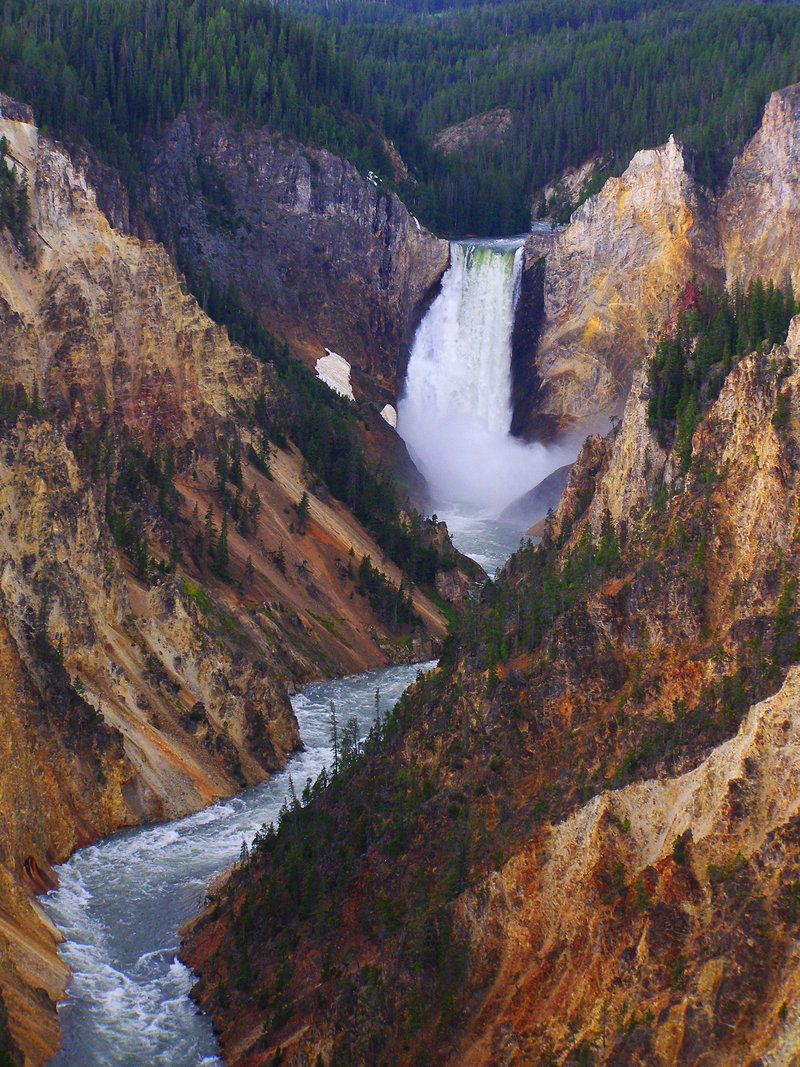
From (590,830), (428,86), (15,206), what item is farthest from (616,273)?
(590,830)

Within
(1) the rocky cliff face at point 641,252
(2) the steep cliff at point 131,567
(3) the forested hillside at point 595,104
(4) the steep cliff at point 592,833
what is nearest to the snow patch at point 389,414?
(1) the rocky cliff face at point 641,252

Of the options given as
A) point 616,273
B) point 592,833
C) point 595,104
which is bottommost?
point 592,833

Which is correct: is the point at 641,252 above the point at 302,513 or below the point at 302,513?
above

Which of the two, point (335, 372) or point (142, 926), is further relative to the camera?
point (335, 372)

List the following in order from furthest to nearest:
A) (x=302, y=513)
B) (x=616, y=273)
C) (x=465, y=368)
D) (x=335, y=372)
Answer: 1. (x=465, y=368)
2. (x=616, y=273)
3. (x=335, y=372)
4. (x=302, y=513)

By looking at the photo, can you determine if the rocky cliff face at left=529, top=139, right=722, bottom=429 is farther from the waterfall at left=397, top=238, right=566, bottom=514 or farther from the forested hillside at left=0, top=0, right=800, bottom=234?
the waterfall at left=397, top=238, right=566, bottom=514

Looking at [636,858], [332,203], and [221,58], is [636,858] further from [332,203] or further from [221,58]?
[221,58]

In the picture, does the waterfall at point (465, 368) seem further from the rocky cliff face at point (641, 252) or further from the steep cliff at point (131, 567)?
the steep cliff at point (131, 567)

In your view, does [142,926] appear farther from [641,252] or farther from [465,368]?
[465,368]
